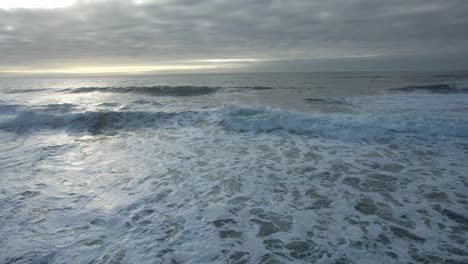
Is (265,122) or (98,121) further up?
(98,121)

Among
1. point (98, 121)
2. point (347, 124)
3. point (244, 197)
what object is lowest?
point (244, 197)

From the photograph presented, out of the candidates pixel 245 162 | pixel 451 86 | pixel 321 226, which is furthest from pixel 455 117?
pixel 451 86

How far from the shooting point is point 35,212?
4805 mm

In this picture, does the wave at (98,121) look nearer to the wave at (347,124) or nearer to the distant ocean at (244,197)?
the distant ocean at (244,197)

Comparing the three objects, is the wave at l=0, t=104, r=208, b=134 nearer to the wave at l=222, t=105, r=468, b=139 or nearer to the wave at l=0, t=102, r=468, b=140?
the wave at l=0, t=102, r=468, b=140

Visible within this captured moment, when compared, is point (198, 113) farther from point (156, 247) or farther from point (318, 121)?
point (156, 247)

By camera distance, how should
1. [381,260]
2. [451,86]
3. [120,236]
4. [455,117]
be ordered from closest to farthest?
[381,260]
[120,236]
[455,117]
[451,86]

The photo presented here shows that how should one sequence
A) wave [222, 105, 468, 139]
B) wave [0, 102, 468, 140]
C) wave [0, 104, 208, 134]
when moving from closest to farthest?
wave [222, 105, 468, 139]
wave [0, 102, 468, 140]
wave [0, 104, 208, 134]

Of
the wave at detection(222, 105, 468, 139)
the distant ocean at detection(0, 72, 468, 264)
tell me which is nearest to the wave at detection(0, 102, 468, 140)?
the wave at detection(222, 105, 468, 139)

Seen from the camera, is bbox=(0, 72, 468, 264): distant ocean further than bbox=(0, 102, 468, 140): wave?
No

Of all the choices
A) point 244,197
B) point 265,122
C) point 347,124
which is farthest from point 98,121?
point 347,124

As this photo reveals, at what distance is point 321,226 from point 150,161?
5.07 m

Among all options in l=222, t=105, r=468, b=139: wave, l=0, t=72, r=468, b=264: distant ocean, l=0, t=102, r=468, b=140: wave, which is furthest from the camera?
l=0, t=102, r=468, b=140: wave

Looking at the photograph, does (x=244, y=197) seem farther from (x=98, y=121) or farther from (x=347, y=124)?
(x=98, y=121)
